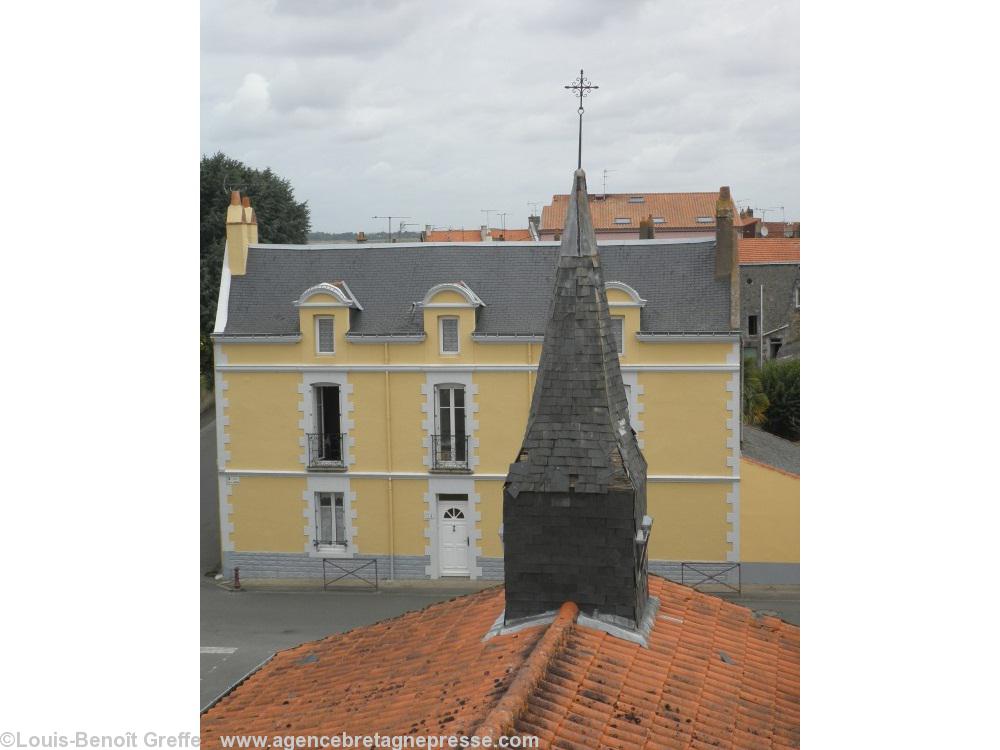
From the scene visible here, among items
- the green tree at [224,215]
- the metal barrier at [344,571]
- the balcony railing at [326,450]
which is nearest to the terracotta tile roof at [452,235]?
the green tree at [224,215]

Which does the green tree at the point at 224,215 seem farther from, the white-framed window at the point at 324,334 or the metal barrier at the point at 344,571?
the metal barrier at the point at 344,571

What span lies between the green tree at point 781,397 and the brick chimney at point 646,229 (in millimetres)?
3847

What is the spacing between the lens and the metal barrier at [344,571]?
48.9 ft

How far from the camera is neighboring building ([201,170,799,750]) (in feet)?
17.9

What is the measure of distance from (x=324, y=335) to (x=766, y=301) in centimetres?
704

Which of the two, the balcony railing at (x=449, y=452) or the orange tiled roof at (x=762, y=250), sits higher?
the orange tiled roof at (x=762, y=250)

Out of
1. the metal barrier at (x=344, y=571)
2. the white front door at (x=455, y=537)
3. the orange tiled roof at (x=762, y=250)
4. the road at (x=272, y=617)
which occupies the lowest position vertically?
the road at (x=272, y=617)

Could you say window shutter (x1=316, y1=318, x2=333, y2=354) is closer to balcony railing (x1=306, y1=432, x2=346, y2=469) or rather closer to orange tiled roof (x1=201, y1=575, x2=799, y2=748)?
balcony railing (x1=306, y1=432, x2=346, y2=469)

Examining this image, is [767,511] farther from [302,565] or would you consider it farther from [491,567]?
[302,565]

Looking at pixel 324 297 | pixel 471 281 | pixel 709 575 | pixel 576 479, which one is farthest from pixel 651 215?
pixel 576 479

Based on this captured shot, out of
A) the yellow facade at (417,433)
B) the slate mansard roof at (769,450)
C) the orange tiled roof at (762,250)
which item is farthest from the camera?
the yellow facade at (417,433)

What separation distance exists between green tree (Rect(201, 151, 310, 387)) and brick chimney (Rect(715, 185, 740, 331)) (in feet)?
20.3

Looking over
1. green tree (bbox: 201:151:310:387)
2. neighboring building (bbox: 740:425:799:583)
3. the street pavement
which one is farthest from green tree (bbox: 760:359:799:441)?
green tree (bbox: 201:151:310:387)
